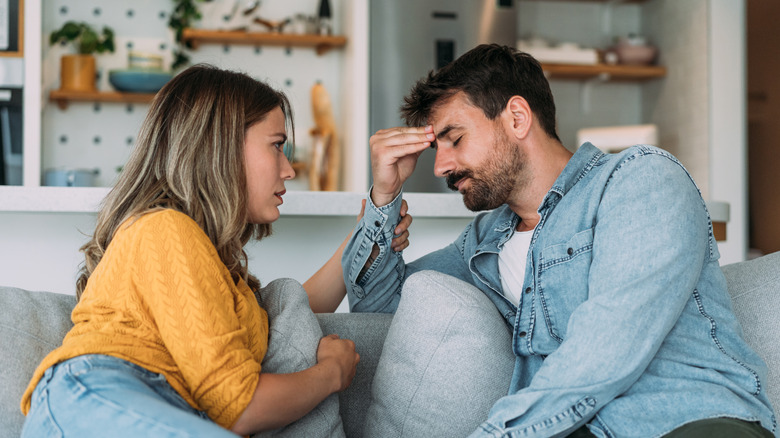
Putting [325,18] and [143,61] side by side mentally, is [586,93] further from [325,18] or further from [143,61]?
[143,61]

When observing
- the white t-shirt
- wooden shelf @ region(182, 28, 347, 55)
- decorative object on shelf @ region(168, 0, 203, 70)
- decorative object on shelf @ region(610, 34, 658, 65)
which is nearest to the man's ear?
the white t-shirt

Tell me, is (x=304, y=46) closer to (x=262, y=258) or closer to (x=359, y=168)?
(x=359, y=168)

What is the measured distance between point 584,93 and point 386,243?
3.50 m

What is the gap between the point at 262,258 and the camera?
7.38 feet

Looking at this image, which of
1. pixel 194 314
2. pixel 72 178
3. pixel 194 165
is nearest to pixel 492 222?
pixel 194 165

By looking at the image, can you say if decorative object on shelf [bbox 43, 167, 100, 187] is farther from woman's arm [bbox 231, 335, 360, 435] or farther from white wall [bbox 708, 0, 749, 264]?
white wall [bbox 708, 0, 749, 264]

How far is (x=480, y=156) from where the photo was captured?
64.6 inches

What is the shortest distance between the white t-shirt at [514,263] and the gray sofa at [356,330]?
23cm

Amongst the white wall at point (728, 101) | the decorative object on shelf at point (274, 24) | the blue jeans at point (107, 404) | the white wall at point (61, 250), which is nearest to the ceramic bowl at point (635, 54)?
the white wall at point (728, 101)

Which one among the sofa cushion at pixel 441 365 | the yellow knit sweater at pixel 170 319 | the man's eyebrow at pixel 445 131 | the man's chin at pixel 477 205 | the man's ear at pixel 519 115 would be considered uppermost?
the man's ear at pixel 519 115

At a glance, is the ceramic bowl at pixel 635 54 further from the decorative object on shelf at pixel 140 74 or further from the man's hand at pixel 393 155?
the man's hand at pixel 393 155

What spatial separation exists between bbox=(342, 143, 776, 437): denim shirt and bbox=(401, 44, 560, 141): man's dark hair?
0.87ft

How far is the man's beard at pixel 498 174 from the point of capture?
5.35ft

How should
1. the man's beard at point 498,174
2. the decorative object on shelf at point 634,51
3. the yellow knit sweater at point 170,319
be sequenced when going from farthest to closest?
the decorative object on shelf at point 634,51 → the man's beard at point 498,174 → the yellow knit sweater at point 170,319
